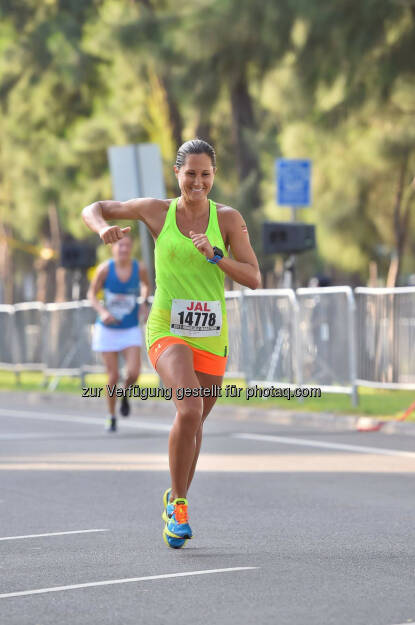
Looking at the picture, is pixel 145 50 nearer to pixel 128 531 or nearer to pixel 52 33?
pixel 52 33

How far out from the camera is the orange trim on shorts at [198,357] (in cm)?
788

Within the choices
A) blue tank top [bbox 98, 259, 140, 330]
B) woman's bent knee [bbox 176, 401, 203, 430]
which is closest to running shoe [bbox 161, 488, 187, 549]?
woman's bent knee [bbox 176, 401, 203, 430]

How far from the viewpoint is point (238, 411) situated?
64.2 feet

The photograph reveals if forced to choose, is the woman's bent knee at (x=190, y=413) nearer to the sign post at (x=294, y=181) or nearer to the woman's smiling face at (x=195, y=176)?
the woman's smiling face at (x=195, y=176)

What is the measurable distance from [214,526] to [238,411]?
Answer: 10.9 m

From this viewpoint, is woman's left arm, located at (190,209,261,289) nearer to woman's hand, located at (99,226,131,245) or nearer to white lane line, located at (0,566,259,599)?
woman's hand, located at (99,226,131,245)

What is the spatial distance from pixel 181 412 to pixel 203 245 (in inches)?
36.4

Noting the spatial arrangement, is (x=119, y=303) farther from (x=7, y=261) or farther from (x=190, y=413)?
(x=7, y=261)

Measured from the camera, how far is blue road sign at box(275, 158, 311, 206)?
20.0m

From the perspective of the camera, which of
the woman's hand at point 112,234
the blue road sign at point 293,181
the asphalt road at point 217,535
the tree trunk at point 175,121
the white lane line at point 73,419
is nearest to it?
the asphalt road at point 217,535

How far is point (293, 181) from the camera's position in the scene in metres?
20.1

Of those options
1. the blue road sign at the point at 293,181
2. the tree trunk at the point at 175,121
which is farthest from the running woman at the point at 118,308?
the tree trunk at the point at 175,121

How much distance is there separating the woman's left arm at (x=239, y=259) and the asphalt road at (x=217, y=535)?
4.63 feet

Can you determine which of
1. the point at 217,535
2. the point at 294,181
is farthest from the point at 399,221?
the point at 217,535
